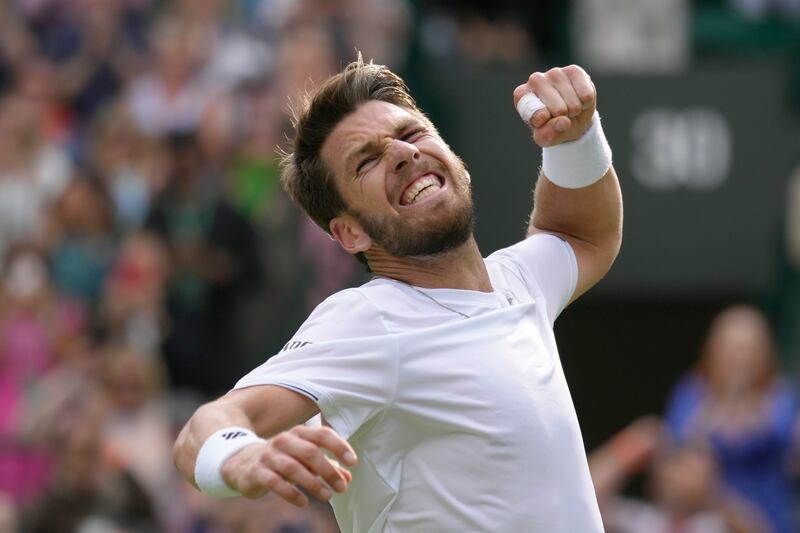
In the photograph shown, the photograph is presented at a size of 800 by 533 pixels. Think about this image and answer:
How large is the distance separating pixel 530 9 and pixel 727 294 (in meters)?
3.42

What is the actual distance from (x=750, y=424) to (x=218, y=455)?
5.13m

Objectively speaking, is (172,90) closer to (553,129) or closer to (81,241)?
(81,241)

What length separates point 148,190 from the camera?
1011 cm

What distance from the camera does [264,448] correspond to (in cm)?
346

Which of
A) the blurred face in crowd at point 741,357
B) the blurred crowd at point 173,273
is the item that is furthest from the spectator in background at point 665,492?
the blurred face in crowd at point 741,357

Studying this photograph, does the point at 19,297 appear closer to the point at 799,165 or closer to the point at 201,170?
the point at 201,170

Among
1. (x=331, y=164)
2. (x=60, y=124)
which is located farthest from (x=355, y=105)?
(x=60, y=124)

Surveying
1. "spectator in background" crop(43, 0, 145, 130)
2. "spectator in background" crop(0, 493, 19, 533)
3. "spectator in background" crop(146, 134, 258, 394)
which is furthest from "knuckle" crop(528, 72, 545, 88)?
"spectator in background" crop(43, 0, 145, 130)

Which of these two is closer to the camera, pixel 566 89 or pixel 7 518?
pixel 566 89

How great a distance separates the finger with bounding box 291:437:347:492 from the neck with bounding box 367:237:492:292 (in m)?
0.94

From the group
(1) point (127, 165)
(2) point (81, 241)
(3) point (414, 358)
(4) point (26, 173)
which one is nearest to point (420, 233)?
(3) point (414, 358)

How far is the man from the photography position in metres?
3.85

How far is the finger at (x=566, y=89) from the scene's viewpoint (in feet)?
14.0

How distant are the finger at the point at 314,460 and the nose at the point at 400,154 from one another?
1017 millimetres
